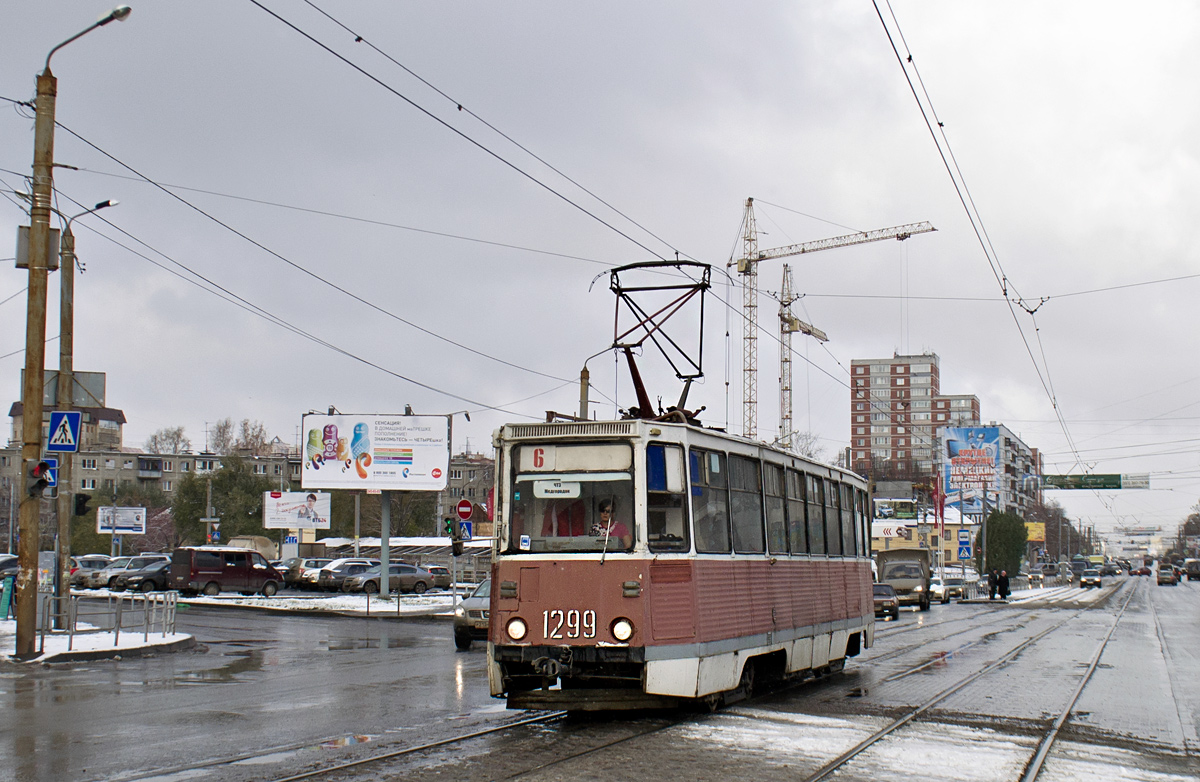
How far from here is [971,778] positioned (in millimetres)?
8133

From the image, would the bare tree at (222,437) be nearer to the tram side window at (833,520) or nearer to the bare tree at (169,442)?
the bare tree at (169,442)

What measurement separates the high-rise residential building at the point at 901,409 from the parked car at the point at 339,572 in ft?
403

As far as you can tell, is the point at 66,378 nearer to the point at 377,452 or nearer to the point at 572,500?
the point at 572,500

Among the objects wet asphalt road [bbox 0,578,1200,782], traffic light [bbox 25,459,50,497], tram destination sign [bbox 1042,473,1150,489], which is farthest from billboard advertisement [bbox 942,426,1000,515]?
traffic light [bbox 25,459,50,497]

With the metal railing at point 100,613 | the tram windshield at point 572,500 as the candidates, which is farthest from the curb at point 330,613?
the tram windshield at point 572,500

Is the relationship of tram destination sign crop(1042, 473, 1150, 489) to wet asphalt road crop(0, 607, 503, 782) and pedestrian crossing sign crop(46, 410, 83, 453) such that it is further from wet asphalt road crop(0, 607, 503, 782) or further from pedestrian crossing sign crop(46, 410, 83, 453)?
pedestrian crossing sign crop(46, 410, 83, 453)

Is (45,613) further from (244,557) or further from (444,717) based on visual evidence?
(244,557)

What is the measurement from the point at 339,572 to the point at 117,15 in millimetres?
36265

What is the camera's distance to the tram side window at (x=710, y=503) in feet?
35.1

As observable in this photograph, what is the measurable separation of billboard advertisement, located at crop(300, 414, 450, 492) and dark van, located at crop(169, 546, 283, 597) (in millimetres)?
3592

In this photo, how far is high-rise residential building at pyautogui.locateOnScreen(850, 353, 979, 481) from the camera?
Answer: 165500mm

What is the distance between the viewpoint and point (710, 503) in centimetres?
1104

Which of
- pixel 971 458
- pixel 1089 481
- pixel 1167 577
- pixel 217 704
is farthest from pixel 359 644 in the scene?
pixel 1167 577

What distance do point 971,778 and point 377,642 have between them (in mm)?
17651
